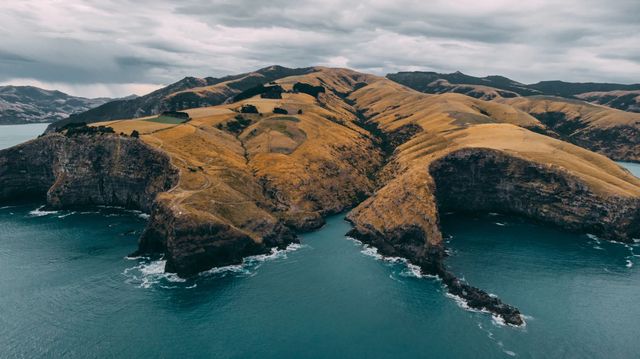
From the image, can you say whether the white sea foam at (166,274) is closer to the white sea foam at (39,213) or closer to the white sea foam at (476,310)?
the white sea foam at (476,310)

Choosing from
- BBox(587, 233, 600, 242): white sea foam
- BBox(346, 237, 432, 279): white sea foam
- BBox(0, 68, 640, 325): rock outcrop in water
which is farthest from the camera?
BBox(587, 233, 600, 242): white sea foam

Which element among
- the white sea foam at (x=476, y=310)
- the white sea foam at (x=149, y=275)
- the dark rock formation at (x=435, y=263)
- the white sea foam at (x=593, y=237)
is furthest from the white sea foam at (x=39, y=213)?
the white sea foam at (x=593, y=237)

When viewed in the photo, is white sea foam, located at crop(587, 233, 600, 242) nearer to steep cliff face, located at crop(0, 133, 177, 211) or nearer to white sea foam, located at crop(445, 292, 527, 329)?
white sea foam, located at crop(445, 292, 527, 329)

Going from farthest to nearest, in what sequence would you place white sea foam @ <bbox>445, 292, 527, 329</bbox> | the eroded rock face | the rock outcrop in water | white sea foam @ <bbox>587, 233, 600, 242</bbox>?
white sea foam @ <bbox>587, 233, 600, 242</bbox>
the rock outcrop in water
the eroded rock face
white sea foam @ <bbox>445, 292, 527, 329</bbox>

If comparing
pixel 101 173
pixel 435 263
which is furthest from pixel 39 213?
pixel 435 263

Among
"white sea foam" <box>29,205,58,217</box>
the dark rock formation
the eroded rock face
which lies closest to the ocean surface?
the dark rock formation

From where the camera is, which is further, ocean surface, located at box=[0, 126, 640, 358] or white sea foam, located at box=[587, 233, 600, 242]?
white sea foam, located at box=[587, 233, 600, 242]

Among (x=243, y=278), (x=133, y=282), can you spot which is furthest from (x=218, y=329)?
(x=133, y=282)

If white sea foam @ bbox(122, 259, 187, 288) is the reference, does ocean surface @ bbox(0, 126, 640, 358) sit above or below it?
Answer: below
